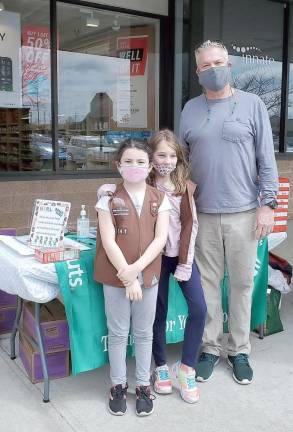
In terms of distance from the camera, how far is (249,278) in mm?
3111

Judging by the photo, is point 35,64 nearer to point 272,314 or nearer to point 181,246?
point 272,314

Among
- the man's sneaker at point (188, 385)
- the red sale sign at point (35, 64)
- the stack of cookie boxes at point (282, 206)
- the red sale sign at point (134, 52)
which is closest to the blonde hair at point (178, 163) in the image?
the man's sneaker at point (188, 385)

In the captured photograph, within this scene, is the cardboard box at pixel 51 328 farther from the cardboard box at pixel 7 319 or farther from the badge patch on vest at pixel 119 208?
the badge patch on vest at pixel 119 208

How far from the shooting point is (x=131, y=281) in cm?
256

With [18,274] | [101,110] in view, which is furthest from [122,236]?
[101,110]

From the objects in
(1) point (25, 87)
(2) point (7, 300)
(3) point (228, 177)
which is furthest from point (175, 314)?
Answer: (1) point (25, 87)

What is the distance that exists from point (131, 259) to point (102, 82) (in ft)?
19.8

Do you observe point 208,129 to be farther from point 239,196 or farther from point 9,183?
point 9,183

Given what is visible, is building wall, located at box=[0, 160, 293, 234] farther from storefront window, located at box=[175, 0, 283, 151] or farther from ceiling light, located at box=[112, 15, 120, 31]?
ceiling light, located at box=[112, 15, 120, 31]

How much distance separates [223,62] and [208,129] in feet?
1.26

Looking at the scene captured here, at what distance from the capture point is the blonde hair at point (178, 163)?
2814 mm

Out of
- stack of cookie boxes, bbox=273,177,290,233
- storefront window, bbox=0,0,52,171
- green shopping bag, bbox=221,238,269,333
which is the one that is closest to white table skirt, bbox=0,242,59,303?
green shopping bag, bbox=221,238,269,333

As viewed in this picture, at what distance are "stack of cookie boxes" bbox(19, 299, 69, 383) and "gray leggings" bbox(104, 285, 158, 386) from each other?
0.42 meters

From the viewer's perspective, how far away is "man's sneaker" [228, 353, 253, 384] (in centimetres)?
307
